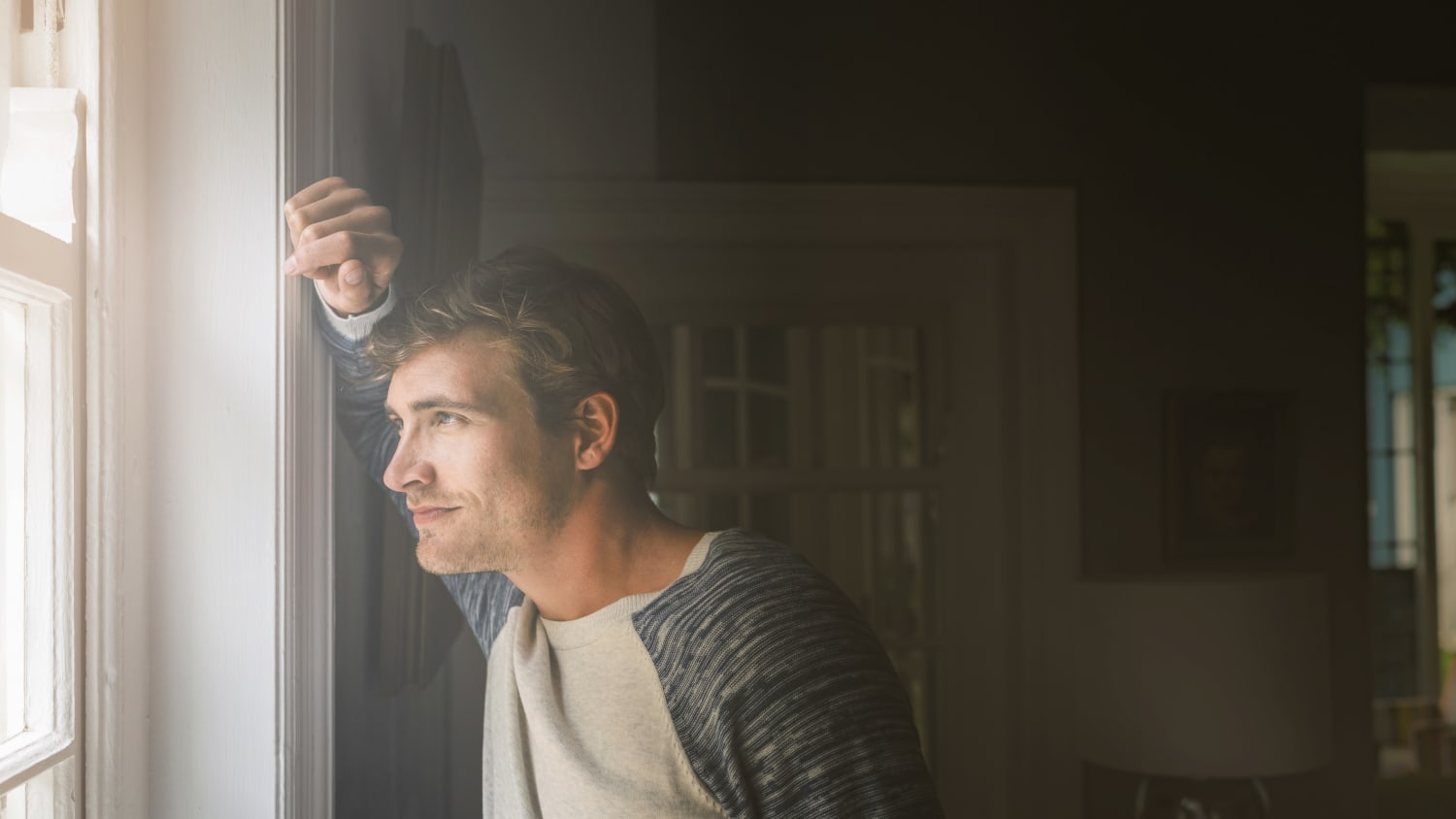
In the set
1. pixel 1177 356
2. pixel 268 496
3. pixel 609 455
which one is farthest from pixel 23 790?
pixel 1177 356

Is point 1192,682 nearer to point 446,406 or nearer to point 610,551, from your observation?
point 610,551

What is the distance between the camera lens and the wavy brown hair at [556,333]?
106cm

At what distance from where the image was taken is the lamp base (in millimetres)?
1146

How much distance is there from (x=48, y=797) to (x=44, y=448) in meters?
0.33

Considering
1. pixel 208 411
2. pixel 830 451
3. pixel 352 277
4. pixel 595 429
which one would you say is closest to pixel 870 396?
pixel 830 451

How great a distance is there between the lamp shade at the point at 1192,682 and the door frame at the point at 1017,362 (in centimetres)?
3

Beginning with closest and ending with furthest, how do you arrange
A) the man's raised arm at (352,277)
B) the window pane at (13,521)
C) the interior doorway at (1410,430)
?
the window pane at (13,521) → the man's raised arm at (352,277) → the interior doorway at (1410,430)

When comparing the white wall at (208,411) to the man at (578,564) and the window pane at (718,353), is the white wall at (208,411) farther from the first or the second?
the window pane at (718,353)

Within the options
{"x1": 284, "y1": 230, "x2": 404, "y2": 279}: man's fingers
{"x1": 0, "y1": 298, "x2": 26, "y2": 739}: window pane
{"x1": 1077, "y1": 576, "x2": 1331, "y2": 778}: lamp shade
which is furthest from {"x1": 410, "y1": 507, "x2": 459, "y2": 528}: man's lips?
{"x1": 1077, "y1": 576, "x2": 1331, "y2": 778}: lamp shade

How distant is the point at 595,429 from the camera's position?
1.06 m

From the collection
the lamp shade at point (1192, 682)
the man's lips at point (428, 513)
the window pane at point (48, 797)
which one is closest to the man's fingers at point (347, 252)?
the man's lips at point (428, 513)

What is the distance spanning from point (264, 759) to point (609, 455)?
470mm

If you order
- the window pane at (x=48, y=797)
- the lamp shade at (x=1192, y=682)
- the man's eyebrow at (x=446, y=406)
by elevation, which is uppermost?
the man's eyebrow at (x=446, y=406)

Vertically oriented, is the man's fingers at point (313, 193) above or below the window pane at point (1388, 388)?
above
